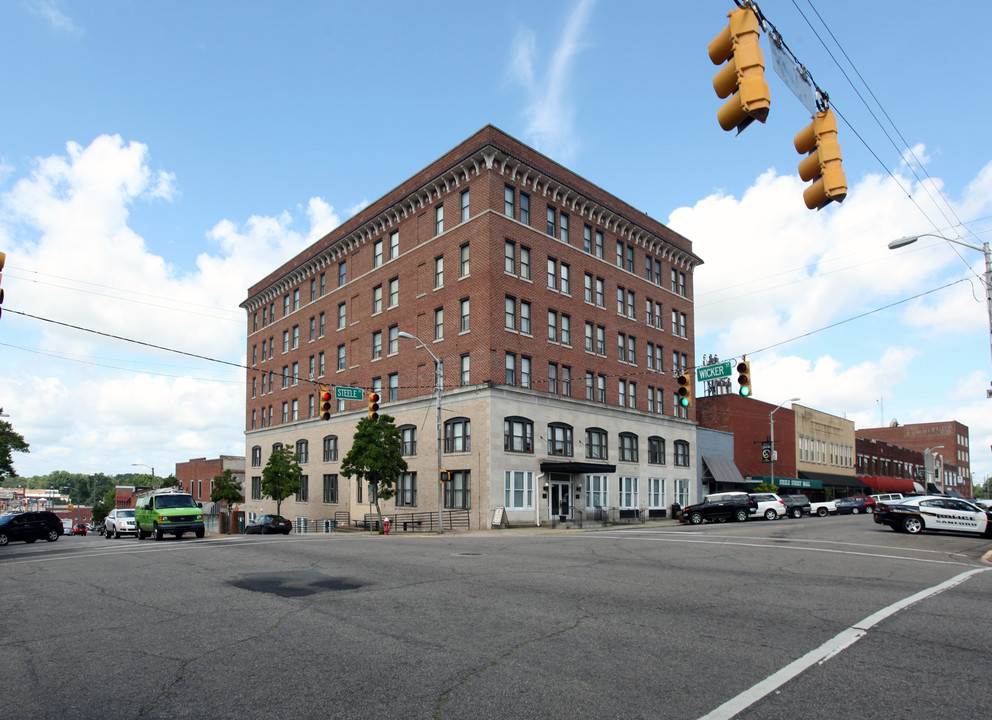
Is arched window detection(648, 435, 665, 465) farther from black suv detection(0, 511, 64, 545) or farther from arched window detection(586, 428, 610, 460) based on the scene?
black suv detection(0, 511, 64, 545)

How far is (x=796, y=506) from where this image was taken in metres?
49.8

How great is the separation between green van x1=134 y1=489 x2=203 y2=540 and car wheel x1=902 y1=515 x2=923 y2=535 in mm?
28143

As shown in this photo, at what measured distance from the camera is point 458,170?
139ft

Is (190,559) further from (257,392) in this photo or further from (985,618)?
(257,392)

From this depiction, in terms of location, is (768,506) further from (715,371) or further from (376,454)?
(376,454)

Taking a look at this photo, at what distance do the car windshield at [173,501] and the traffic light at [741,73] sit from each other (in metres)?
27.3

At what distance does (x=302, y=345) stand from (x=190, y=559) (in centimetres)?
4320

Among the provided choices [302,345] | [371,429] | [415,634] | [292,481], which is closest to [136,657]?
[415,634]

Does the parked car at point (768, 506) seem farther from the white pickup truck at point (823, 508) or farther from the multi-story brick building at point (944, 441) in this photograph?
the multi-story brick building at point (944, 441)

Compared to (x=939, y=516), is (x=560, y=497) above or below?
below

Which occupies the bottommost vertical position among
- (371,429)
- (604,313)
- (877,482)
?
(877,482)

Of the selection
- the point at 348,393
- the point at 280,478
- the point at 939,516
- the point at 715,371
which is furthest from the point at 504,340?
the point at 280,478

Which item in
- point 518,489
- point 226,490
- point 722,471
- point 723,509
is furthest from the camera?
point 722,471

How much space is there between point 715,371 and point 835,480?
56950 millimetres
